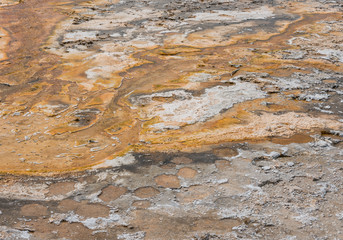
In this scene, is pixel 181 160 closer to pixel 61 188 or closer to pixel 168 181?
pixel 168 181

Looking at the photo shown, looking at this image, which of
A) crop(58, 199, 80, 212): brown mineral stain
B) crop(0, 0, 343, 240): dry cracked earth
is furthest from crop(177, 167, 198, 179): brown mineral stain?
crop(58, 199, 80, 212): brown mineral stain

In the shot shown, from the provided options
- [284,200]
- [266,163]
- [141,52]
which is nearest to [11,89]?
[141,52]

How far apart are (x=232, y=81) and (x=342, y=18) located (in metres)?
5.03

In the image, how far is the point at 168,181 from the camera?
3283 mm

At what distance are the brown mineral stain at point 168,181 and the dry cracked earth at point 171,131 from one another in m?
0.01

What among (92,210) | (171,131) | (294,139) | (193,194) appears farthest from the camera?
(171,131)

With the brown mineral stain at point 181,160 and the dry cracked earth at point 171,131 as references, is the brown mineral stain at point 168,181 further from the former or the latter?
the brown mineral stain at point 181,160

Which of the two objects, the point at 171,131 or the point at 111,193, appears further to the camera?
the point at 171,131

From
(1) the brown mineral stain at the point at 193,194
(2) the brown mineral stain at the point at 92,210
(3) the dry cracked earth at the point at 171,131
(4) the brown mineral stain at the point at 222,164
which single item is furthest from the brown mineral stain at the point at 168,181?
(2) the brown mineral stain at the point at 92,210

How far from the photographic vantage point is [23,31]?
774 centimetres

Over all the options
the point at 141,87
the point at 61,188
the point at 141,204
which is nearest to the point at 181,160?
the point at 141,204

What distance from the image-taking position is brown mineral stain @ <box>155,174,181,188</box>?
10.6 ft

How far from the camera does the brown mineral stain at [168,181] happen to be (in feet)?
10.6

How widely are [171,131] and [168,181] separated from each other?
0.98 metres
